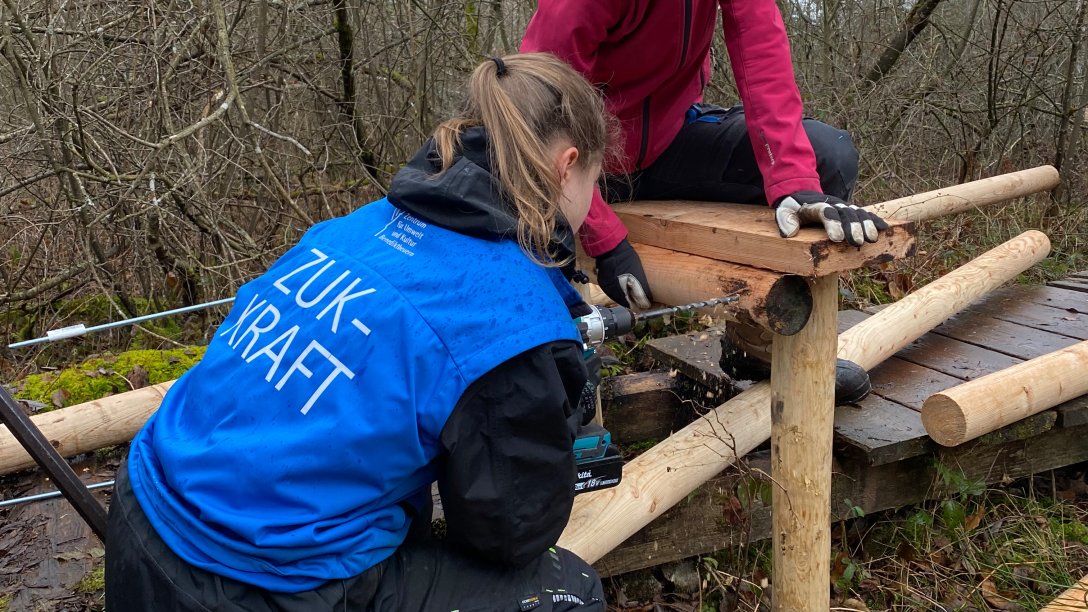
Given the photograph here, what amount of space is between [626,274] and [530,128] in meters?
0.96

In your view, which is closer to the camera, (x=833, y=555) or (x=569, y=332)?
(x=569, y=332)

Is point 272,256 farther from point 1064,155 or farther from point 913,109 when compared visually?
point 1064,155

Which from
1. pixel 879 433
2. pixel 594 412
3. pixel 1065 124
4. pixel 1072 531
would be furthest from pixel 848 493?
pixel 1065 124

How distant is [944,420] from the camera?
2.97 m

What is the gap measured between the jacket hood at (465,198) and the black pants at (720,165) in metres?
1.20

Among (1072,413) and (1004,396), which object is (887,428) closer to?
(1004,396)

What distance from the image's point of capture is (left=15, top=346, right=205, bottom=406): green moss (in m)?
3.61

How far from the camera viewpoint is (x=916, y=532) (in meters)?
3.33

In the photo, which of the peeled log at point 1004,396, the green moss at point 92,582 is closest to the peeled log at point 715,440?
the peeled log at point 1004,396

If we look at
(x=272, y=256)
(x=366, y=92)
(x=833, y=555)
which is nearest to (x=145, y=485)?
(x=833, y=555)

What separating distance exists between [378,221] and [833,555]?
2424mm

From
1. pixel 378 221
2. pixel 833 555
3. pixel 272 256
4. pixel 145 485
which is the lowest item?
pixel 833 555

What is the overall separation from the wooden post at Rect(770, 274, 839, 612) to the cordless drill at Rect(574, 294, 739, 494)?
10.9 inches

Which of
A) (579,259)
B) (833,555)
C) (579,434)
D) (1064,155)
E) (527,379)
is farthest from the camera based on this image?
(1064,155)
